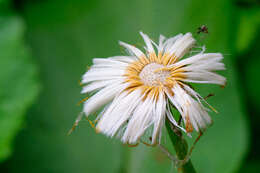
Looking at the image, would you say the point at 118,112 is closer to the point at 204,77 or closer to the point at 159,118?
the point at 159,118

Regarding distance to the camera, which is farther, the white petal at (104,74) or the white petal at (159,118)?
the white petal at (104,74)

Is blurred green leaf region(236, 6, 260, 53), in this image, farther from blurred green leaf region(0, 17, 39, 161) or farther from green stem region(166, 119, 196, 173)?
green stem region(166, 119, 196, 173)

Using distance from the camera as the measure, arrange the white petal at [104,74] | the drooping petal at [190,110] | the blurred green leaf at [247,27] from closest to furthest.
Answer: the drooping petal at [190,110] < the white petal at [104,74] < the blurred green leaf at [247,27]

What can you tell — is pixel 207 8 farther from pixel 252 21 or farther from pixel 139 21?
pixel 139 21

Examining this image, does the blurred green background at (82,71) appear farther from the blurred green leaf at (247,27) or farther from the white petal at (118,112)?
the white petal at (118,112)

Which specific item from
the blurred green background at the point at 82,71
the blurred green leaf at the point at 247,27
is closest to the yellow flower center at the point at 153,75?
the blurred green background at the point at 82,71

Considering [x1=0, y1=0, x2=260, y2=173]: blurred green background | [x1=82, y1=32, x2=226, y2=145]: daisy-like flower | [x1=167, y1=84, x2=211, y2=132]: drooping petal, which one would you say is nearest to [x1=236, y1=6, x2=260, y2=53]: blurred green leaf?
[x1=0, y1=0, x2=260, y2=173]: blurred green background
